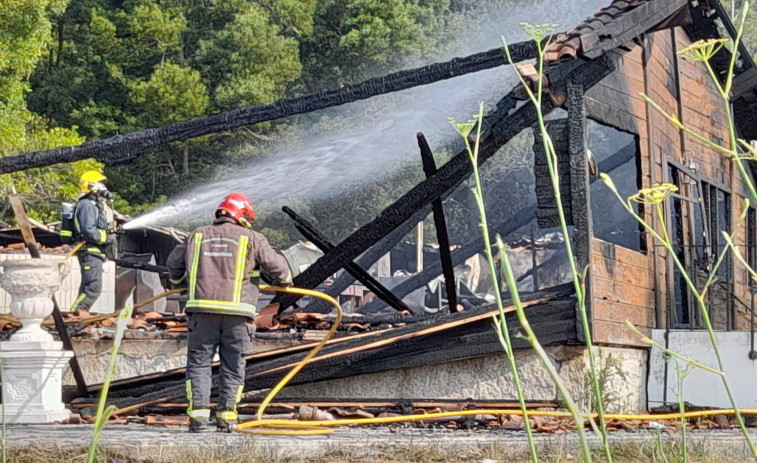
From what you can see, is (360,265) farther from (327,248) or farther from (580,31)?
(580,31)

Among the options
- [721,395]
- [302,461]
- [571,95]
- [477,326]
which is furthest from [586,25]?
[302,461]

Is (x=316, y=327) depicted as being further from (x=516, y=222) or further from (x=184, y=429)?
(x=516, y=222)

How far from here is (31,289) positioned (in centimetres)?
932

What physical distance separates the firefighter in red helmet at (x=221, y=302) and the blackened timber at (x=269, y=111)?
2118 millimetres

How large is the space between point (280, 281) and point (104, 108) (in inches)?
1022

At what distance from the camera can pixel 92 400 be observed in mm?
9891

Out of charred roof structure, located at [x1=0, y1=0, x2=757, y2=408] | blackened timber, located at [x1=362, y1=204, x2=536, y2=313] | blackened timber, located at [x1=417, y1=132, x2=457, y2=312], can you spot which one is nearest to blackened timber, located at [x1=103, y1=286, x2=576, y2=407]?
charred roof structure, located at [x1=0, y1=0, x2=757, y2=408]

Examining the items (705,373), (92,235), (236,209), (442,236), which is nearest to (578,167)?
(442,236)

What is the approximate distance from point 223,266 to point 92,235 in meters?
5.92

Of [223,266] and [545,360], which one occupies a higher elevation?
[223,266]

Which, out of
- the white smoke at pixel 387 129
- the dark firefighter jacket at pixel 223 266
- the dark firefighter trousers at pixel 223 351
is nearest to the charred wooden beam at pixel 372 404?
the dark firefighter trousers at pixel 223 351

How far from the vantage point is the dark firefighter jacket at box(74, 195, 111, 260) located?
44.7ft

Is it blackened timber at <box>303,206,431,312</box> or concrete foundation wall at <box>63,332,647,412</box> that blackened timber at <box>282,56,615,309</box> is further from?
blackened timber at <box>303,206,431,312</box>

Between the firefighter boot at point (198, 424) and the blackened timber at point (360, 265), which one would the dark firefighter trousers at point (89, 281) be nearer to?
the blackened timber at point (360, 265)
